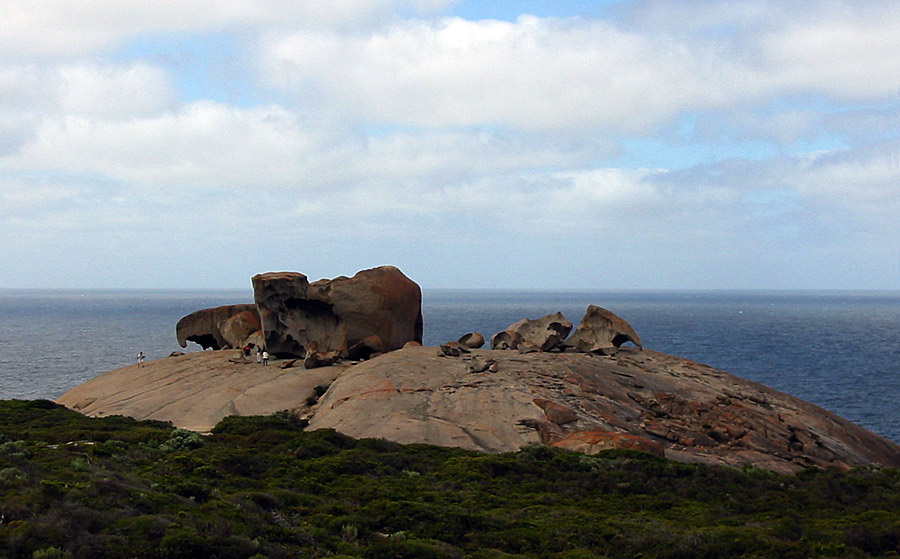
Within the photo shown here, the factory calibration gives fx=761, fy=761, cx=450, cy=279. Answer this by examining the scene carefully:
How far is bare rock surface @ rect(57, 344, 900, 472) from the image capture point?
101 ft

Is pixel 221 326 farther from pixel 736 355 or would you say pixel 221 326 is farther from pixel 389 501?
pixel 736 355

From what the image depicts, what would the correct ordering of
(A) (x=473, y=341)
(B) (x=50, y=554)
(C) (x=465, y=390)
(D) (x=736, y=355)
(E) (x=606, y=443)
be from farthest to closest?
(D) (x=736, y=355)
(A) (x=473, y=341)
(C) (x=465, y=390)
(E) (x=606, y=443)
(B) (x=50, y=554)

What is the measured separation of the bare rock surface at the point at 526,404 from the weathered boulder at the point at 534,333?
2.95 meters

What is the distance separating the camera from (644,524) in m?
19.6

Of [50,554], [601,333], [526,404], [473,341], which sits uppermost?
[601,333]

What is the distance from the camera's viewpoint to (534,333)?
4619cm


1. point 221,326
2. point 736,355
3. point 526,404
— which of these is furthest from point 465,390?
point 736,355

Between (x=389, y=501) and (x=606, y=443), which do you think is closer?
(x=389, y=501)

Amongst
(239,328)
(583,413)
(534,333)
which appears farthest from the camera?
(239,328)

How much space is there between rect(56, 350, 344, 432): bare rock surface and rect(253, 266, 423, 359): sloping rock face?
8.17 ft

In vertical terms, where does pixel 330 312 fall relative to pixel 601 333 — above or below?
above

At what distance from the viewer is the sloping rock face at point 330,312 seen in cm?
4494

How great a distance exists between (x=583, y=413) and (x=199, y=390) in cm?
1995

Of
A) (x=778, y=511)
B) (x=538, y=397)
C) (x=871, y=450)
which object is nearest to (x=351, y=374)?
(x=538, y=397)
